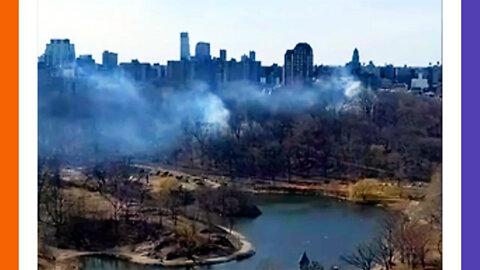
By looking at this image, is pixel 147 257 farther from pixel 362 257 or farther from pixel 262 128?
pixel 362 257

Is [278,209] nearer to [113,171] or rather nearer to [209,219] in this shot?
[209,219]

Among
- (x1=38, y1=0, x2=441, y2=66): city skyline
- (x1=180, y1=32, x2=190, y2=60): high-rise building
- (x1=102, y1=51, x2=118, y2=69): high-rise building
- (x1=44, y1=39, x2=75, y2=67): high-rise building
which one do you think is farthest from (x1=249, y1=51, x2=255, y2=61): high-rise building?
(x1=44, y1=39, x2=75, y2=67): high-rise building

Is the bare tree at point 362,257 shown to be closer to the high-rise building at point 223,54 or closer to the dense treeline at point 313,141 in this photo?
the dense treeline at point 313,141
